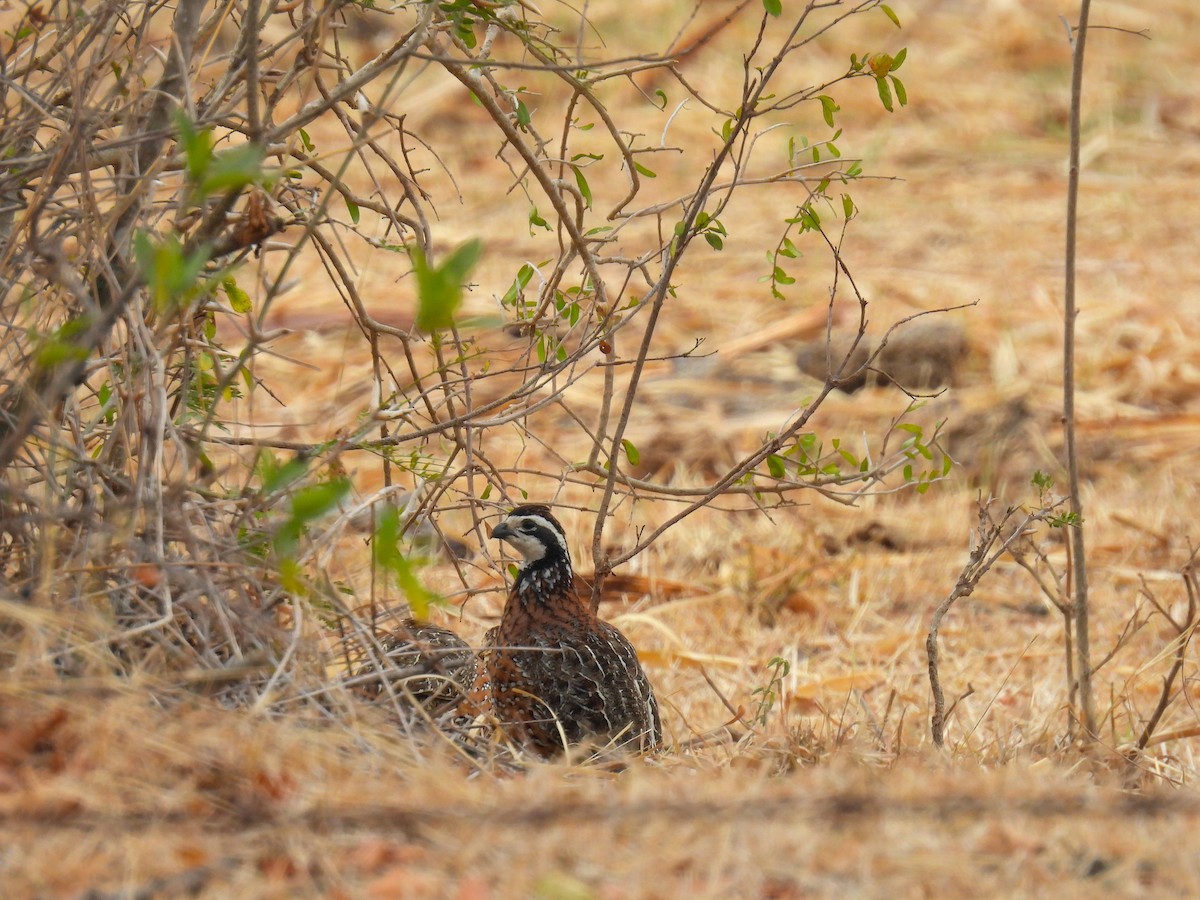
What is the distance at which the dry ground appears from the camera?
313cm

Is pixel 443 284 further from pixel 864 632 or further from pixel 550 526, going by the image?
pixel 864 632

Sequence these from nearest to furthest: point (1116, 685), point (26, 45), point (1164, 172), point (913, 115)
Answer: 1. point (26, 45)
2. point (1116, 685)
3. point (1164, 172)
4. point (913, 115)

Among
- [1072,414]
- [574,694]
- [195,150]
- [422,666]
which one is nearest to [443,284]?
[195,150]

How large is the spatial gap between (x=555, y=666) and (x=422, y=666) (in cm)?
102

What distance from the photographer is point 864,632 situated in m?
7.34

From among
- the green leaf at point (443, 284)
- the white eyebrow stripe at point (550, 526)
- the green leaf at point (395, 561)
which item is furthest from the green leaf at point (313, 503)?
the white eyebrow stripe at point (550, 526)

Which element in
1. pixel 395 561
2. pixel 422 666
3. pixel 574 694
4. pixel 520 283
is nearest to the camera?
pixel 395 561

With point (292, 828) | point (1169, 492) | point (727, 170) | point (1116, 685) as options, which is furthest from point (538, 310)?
point (727, 170)

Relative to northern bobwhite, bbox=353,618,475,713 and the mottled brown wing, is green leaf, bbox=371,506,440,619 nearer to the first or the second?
northern bobwhite, bbox=353,618,475,713

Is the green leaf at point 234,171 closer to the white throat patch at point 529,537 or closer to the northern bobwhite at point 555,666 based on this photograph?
the northern bobwhite at point 555,666

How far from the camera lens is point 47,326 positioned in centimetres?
428

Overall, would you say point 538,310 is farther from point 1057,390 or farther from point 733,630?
point 1057,390

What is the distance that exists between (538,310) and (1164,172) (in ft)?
32.5

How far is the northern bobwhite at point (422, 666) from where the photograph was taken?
412cm
